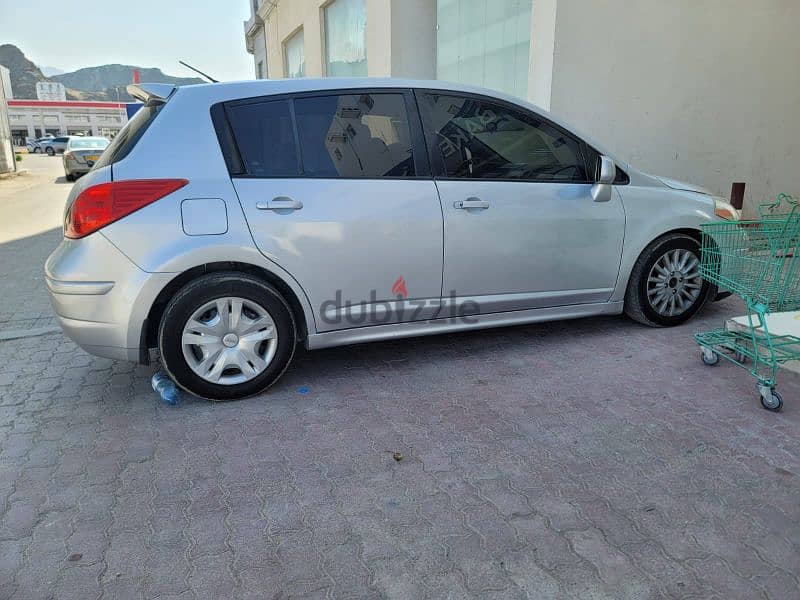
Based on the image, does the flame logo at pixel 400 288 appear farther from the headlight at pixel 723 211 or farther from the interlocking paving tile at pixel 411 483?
the headlight at pixel 723 211

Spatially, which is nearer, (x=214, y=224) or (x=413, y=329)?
(x=214, y=224)

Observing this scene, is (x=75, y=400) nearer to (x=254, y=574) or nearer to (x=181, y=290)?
(x=181, y=290)

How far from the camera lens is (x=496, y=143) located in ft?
12.8

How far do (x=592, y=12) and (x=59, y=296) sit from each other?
19.8 ft

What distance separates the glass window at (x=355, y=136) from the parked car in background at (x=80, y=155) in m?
19.1

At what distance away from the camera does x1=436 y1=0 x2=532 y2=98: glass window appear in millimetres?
7578

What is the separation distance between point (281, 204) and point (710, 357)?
9.57 ft

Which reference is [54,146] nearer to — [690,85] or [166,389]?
[690,85]

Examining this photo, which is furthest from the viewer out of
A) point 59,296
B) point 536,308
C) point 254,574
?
point 536,308

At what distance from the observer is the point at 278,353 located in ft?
11.5

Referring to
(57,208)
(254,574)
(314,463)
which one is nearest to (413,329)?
(314,463)

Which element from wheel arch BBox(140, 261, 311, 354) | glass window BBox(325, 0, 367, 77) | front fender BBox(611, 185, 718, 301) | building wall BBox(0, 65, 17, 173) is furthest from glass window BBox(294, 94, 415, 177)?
building wall BBox(0, 65, 17, 173)

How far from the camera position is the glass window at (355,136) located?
3.49 meters

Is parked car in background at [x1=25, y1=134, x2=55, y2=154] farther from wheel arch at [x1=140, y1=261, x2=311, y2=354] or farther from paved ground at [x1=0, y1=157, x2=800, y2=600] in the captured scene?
paved ground at [x1=0, y1=157, x2=800, y2=600]
